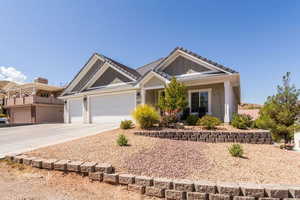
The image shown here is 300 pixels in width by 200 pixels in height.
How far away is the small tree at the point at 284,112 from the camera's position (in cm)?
683

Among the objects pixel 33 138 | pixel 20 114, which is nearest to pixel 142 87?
pixel 33 138

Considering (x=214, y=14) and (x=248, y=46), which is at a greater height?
(x=214, y=14)

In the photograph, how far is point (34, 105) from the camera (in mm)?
20297

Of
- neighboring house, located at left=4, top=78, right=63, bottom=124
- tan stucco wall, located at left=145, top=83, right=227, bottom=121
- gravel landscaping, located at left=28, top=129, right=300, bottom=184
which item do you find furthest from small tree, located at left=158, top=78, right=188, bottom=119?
neighboring house, located at left=4, top=78, right=63, bottom=124

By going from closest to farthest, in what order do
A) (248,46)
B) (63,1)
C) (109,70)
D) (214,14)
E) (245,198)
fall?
(245,198) → (63,1) → (214,14) → (248,46) → (109,70)

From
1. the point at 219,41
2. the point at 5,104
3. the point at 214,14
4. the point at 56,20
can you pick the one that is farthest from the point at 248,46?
the point at 5,104

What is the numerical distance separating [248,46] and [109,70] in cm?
1244

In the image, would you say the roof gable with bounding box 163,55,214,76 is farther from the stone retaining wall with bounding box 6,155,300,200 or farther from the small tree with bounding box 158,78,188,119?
the stone retaining wall with bounding box 6,155,300,200

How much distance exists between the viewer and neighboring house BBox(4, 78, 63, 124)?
Answer: 20.3 m

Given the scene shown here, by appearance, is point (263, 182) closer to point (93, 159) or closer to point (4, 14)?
point (93, 159)

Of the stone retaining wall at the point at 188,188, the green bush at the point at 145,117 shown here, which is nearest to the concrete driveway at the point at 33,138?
the green bush at the point at 145,117

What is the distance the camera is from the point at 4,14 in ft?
32.7

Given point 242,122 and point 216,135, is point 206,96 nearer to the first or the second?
point 242,122

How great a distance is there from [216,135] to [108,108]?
939cm
